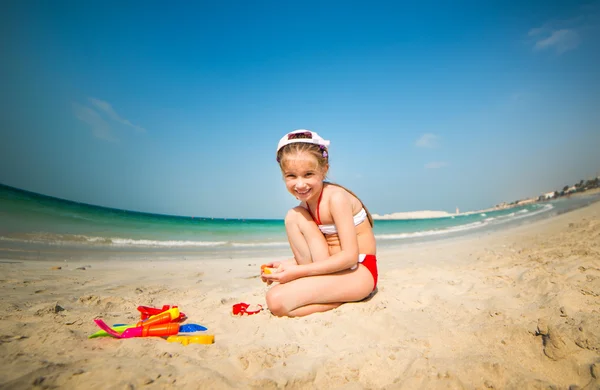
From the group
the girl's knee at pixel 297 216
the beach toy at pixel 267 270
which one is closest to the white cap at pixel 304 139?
the girl's knee at pixel 297 216

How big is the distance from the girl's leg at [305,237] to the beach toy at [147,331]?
1.39 m

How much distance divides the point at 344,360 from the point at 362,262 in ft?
4.52

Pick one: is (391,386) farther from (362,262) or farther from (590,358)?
(362,262)

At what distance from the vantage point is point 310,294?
8.91 feet

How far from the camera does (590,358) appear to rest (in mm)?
1504

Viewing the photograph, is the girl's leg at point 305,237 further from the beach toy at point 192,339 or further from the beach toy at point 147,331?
the beach toy at point 147,331

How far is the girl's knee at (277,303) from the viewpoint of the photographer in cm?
270

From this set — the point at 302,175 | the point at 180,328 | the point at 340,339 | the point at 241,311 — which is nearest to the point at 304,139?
the point at 302,175

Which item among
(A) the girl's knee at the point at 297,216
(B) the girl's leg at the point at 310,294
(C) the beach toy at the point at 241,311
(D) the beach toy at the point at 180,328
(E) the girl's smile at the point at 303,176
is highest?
(E) the girl's smile at the point at 303,176

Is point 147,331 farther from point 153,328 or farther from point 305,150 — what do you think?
point 305,150

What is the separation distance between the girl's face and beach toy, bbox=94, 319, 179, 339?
1.59m

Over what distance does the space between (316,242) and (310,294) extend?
21.0 inches

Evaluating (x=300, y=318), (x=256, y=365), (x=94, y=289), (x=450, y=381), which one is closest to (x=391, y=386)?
(x=450, y=381)

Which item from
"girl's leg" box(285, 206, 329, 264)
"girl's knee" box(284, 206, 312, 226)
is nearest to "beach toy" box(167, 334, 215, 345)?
"girl's leg" box(285, 206, 329, 264)
